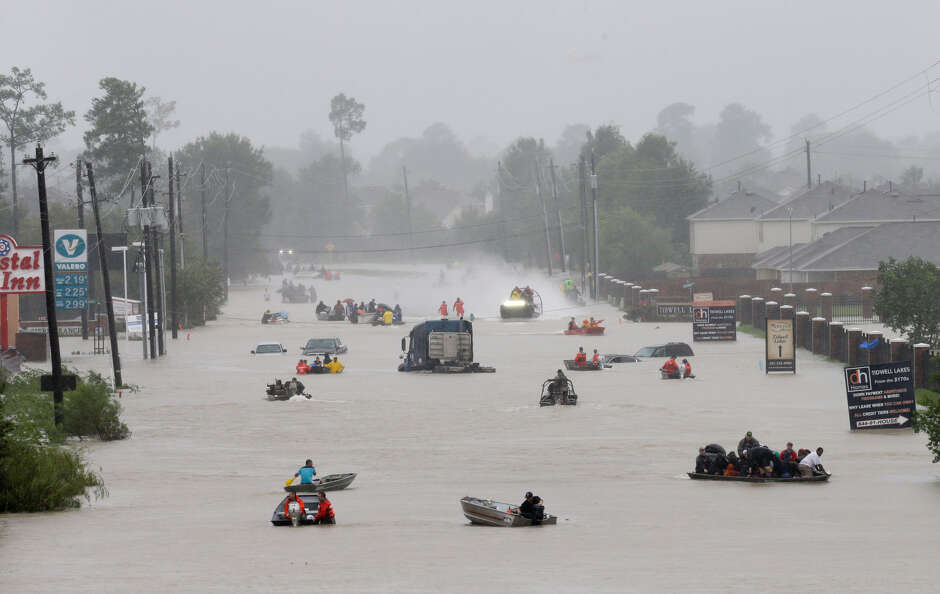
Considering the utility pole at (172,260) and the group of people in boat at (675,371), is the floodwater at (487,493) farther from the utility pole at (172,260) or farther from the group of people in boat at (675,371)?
the utility pole at (172,260)

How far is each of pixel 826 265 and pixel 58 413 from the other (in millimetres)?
61374

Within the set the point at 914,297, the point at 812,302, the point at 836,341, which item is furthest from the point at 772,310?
the point at 914,297

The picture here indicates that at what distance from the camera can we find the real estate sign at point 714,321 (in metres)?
69.8

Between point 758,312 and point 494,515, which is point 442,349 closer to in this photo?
point 758,312

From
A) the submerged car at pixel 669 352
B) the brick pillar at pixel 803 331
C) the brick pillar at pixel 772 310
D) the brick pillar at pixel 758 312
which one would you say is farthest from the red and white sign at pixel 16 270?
the brick pillar at pixel 758 312

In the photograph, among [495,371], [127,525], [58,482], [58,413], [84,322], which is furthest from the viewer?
[84,322]

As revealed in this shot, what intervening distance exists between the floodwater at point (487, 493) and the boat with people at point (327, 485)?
0.34 m

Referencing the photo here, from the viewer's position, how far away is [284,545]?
2066 centimetres

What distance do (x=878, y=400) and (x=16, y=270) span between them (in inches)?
1314

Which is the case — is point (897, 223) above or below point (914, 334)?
above

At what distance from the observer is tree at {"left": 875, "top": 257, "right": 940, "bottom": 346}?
172 ft

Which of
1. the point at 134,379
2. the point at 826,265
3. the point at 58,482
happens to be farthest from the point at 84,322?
the point at 58,482

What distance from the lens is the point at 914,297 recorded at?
5253 cm

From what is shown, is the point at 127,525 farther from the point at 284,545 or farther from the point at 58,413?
the point at 58,413
